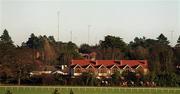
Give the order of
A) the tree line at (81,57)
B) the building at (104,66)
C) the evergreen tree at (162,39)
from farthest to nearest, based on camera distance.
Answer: the evergreen tree at (162,39) → the building at (104,66) → the tree line at (81,57)

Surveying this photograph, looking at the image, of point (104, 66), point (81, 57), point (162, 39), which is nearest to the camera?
point (104, 66)

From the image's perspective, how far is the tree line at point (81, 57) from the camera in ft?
192

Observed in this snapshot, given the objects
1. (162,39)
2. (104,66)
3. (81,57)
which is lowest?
(104,66)

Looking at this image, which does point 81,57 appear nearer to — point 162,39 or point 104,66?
point 104,66

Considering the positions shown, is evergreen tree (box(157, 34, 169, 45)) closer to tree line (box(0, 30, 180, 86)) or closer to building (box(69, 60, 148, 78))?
tree line (box(0, 30, 180, 86))

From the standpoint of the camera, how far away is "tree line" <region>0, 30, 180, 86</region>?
192ft

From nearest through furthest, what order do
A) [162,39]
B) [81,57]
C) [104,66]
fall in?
[104,66] < [81,57] < [162,39]

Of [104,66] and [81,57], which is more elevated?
[81,57]

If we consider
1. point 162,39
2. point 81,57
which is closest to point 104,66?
point 81,57

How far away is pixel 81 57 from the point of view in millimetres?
85375

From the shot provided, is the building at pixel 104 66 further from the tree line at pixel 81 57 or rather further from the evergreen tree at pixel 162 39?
the evergreen tree at pixel 162 39

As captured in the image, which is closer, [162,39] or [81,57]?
[81,57]

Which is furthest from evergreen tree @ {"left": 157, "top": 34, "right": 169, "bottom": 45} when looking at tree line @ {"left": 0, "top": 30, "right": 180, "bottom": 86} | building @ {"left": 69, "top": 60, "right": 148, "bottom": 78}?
building @ {"left": 69, "top": 60, "right": 148, "bottom": 78}

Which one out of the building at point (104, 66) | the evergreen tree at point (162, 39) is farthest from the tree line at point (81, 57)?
the building at point (104, 66)
